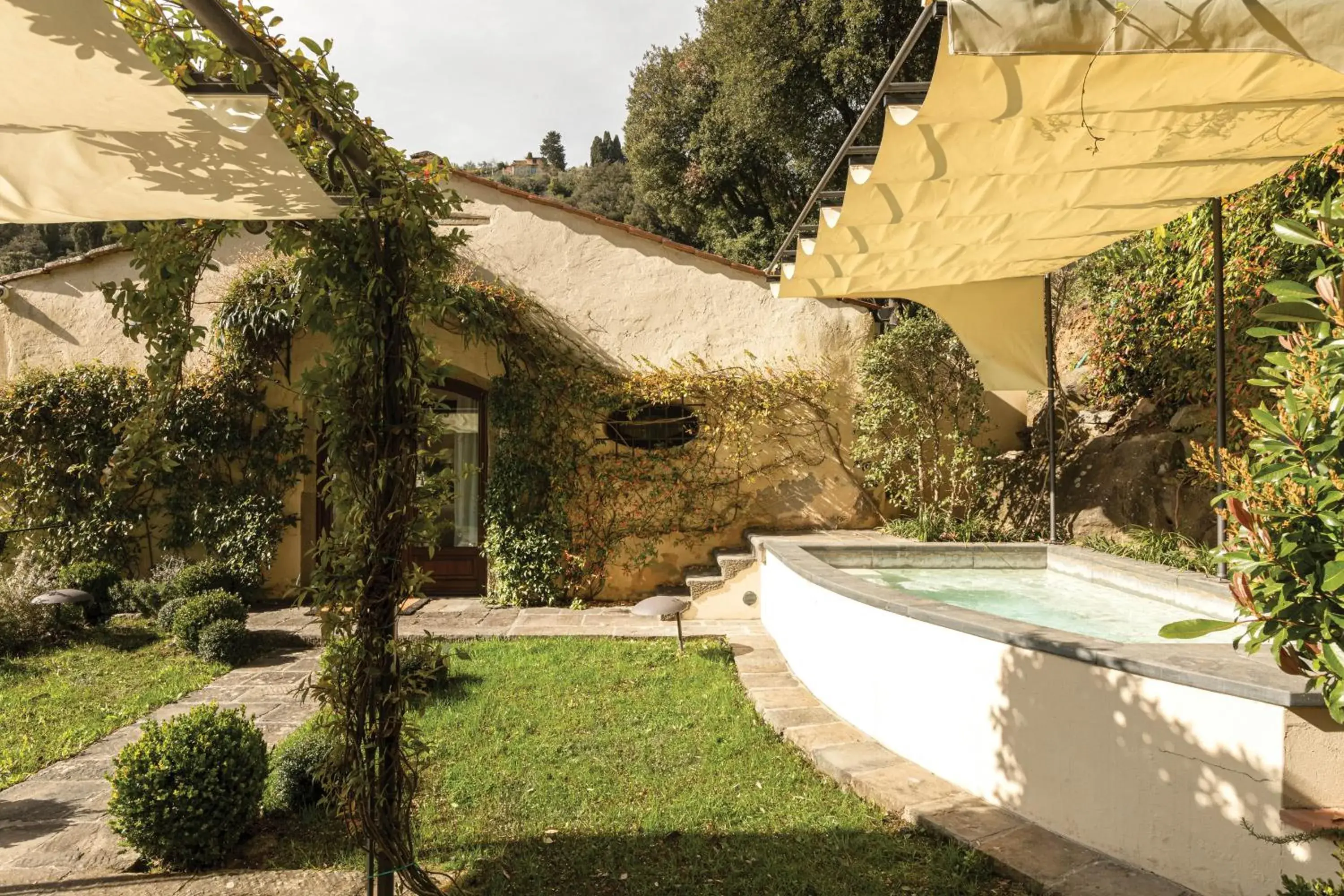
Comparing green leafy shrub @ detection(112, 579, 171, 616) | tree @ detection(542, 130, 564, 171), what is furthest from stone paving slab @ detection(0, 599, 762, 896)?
tree @ detection(542, 130, 564, 171)

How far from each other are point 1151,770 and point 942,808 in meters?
0.95

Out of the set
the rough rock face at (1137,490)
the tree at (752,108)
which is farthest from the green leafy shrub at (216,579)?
the tree at (752,108)

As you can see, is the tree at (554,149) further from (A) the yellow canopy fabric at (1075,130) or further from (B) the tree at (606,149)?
(A) the yellow canopy fabric at (1075,130)

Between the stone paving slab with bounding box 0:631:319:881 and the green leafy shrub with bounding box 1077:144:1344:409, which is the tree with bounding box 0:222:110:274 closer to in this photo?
the stone paving slab with bounding box 0:631:319:881

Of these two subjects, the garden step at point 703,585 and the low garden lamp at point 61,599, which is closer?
the low garden lamp at point 61,599

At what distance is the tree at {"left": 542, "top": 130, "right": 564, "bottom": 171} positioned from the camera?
72.8 meters

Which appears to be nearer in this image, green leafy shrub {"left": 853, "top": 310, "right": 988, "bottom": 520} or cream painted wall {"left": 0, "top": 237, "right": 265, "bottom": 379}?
green leafy shrub {"left": 853, "top": 310, "right": 988, "bottom": 520}

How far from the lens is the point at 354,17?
366 centimetres

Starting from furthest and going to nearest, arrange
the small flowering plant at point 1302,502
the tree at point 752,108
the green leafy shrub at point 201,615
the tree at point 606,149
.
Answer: the tree at point 606,149, the tree at point 752,108, the green leafy shrub at point 201,615, the small flowering plant at point 1302,502

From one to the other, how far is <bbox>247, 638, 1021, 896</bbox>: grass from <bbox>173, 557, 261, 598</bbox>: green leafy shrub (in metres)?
4.03

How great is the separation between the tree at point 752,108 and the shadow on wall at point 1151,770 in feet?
46.5

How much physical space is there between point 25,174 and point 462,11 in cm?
354

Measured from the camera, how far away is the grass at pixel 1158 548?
6430mm

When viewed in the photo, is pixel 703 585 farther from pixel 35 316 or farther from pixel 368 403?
pixel 35 316
